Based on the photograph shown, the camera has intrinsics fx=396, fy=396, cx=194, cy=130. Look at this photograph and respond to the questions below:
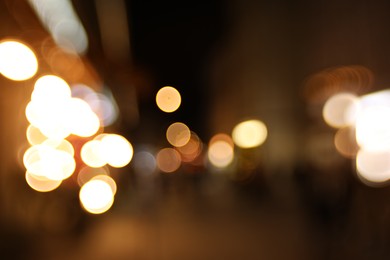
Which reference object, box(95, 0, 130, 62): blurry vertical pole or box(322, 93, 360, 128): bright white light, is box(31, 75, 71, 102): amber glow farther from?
box(322, 93, 360, 128): bright white light

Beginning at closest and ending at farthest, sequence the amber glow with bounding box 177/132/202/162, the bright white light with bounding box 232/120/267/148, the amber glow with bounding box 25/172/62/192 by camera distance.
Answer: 1. the amber glow with bounding box 25/172/62/192
2. the amber glow with bounding box 177/132/202/162
3. the bright white light with bounding box 232/120/267/148

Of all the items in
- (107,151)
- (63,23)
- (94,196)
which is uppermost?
(63,23)

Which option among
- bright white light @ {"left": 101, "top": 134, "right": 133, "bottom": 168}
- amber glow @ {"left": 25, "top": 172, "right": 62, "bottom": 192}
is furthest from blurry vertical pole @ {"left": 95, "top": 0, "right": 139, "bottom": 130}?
amber glow @ {"left": 25, "top": 172, "right": 62, "bottom": 192}

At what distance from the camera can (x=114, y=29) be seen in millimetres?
5402

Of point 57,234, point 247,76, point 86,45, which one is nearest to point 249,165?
point 247,76

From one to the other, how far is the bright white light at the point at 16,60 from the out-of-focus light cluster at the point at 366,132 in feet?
8.33

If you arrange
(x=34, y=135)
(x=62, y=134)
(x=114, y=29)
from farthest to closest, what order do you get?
1. (x=114, y=29)
2. (x=62, y=134)
3. (x=34, y=135)

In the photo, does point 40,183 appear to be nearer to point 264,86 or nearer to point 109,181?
point 109,181

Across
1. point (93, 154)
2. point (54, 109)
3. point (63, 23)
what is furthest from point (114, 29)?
point (93, 154)

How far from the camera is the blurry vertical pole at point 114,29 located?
186 inches

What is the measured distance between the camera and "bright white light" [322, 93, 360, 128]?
3631 mm

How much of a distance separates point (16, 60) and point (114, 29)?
2.84 meters

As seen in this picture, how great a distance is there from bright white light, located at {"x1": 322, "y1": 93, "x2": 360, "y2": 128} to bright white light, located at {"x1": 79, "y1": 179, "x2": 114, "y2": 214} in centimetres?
335

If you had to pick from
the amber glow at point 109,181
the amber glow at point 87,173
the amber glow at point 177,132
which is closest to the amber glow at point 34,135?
the amber glow at point 177,132
